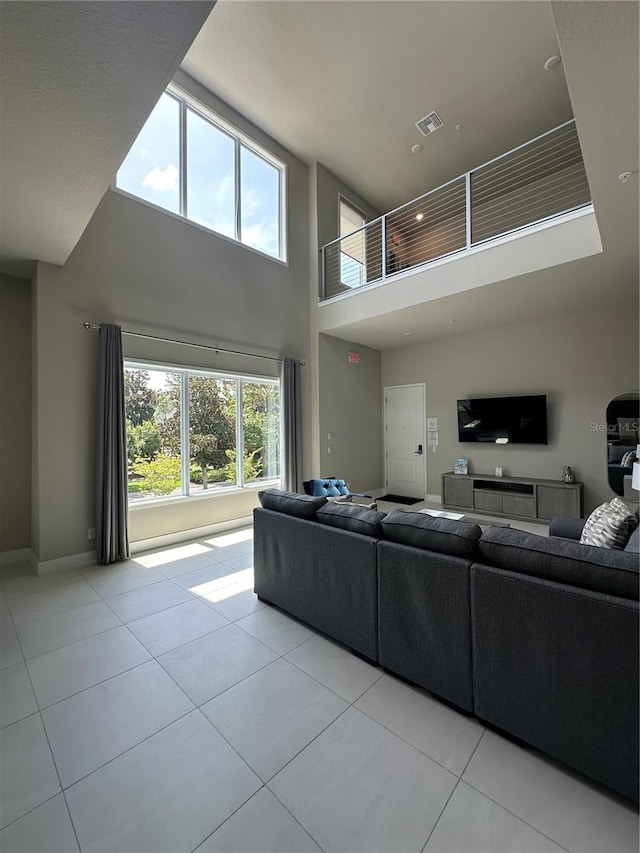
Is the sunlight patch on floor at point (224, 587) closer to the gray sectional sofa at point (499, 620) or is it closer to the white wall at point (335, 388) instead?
the gray sectional sofa at point (499, 620)

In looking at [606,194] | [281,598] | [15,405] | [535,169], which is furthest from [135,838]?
[535,169]

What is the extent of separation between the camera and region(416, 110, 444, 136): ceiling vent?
16.8 feet

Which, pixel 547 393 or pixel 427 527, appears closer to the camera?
pixel 427 527

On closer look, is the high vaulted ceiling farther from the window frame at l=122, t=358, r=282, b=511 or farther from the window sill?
the window sill

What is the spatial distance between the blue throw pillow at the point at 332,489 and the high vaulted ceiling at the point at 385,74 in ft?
16.5

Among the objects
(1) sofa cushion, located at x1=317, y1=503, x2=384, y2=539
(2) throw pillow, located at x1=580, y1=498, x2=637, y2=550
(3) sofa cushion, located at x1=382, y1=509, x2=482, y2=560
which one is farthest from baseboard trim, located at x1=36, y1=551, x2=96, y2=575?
(2) throw pillow, located at x1=580, y1=498, x2=637, y2=550

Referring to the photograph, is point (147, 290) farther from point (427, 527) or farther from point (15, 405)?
point (427, 527)

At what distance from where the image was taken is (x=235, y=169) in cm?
524

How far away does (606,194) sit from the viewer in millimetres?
2682

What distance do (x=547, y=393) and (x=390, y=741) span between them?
5.30m

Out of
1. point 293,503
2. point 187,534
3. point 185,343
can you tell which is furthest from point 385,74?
point 187,534

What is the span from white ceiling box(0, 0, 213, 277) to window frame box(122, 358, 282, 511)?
1.85 meters

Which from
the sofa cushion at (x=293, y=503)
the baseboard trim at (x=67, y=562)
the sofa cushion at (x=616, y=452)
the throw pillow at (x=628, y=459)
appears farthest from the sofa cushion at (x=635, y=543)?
the baseboard trim at (x=67, y=562)

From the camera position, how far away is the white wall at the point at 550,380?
4.98 metres
